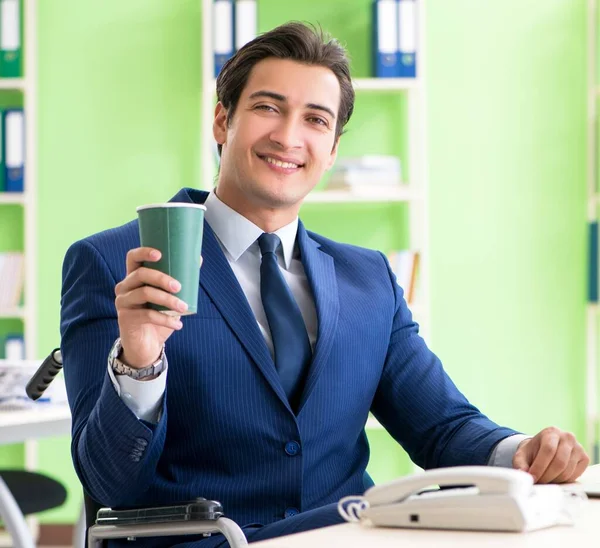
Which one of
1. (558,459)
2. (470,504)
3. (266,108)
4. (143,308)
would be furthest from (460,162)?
(470,504)

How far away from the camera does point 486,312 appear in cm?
469

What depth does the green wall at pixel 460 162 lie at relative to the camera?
15.3 ft

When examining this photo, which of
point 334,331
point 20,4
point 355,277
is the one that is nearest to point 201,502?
point 334,331

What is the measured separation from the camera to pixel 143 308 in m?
1.30

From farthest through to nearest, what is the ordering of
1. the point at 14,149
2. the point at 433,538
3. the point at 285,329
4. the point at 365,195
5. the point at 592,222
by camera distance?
the point at 592,222, the point at 14,149, the point at 365,195, the point at 285,329, the point at 433,538

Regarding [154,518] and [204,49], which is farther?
[204,49]

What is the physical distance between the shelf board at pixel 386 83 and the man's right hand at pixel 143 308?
10.1ft

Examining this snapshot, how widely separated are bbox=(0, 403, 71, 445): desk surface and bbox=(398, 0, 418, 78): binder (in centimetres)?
236

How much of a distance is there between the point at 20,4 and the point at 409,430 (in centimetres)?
340

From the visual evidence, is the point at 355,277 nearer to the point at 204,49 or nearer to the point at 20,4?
the point at 204,49

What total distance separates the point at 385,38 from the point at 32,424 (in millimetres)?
2539

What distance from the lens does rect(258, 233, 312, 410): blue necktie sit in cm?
181

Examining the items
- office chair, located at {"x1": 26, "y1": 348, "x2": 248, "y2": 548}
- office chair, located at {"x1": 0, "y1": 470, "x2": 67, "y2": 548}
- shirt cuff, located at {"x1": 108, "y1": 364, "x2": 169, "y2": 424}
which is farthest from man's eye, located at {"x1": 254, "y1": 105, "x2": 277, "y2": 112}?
office chair, located at {"x1": 0, "y1": 470, "x2": 67, "y2": 548}

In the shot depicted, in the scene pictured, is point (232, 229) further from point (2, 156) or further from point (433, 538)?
point (2, 156)
